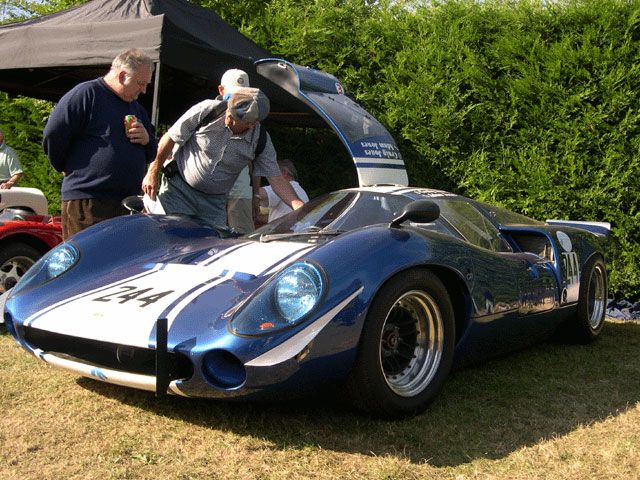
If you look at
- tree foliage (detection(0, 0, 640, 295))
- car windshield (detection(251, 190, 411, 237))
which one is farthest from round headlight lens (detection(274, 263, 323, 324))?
tree foliage (detection(0, 0, 640, 295))

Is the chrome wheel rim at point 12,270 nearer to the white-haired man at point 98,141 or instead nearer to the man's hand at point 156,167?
the white-haired man at point 98,141

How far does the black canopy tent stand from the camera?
238 inches

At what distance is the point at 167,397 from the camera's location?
3.06 meters

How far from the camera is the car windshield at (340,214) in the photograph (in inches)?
141

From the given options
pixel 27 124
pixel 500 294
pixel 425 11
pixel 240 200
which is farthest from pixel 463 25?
pixel 27 124

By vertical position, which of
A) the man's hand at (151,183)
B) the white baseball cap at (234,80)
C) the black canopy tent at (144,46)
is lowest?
the man's hand at (151,183)

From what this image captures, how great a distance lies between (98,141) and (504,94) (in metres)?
3.79

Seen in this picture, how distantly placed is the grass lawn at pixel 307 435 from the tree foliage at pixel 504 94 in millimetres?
2884

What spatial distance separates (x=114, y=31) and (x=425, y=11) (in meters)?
2.92

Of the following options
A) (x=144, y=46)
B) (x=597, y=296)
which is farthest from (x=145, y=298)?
(x=144, y=46)

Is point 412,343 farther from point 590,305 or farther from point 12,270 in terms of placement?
point 12,270

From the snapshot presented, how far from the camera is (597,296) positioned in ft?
15.9

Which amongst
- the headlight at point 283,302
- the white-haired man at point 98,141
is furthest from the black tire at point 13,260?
the headlight at point 283,302

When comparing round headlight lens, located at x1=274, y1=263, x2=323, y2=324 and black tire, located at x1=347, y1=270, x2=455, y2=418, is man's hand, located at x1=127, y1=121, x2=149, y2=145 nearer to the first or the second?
round headlight lens, located at x1=274, y1=263, x2=323, y2=324
